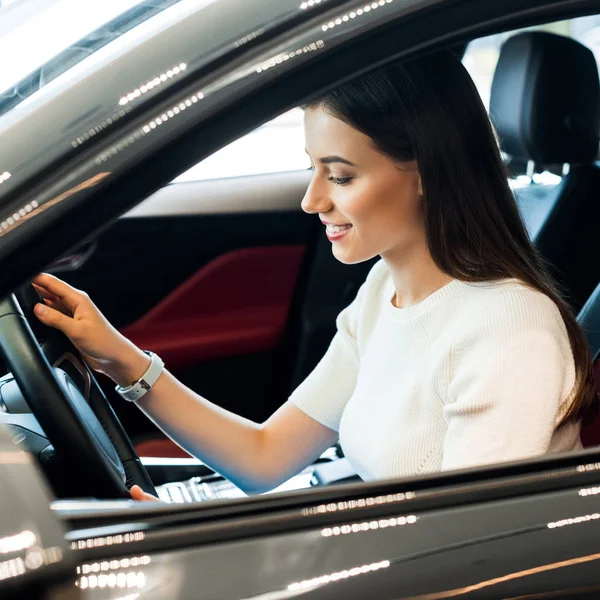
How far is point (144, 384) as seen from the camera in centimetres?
153

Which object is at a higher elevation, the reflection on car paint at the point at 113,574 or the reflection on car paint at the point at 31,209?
the reflection on car paint at the point at 31,209

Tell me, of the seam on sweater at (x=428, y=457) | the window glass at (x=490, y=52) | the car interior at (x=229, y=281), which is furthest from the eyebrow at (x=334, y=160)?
the car interior at (x=229, y=281)

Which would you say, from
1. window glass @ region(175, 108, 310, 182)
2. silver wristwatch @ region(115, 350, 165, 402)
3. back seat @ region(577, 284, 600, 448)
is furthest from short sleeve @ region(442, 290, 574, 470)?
window glass @ region(175, 108, 310, 182)

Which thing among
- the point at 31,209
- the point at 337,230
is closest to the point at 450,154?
the point at 337,230

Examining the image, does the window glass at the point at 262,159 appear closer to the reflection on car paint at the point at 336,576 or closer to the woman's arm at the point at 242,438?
the woman's arm at the point at 242,438

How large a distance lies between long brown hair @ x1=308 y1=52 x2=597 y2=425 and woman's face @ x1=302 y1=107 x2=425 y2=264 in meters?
0.01

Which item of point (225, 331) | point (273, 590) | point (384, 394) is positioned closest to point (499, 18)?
point (273, 590)

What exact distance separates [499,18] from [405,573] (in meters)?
0.48

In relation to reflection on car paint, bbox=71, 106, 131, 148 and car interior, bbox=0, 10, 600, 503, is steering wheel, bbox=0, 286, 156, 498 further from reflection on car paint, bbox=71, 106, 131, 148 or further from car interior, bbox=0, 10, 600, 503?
car interior, bbox=0, 10, 600, 503

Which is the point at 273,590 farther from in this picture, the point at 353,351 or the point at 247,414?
the point at 247,414

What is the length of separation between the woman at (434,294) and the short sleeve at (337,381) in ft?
0.45

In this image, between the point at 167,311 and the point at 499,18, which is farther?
the point at 167,311

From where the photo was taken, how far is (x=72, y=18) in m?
1.03

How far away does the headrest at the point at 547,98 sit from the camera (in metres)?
2.16
